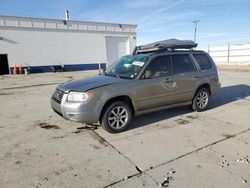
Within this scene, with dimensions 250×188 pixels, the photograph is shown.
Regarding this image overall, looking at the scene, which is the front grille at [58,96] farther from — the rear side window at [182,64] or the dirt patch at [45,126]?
the rear side window at [182,64]

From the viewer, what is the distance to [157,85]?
4.99 meters

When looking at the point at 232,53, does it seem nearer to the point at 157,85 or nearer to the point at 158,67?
the point at 158,67

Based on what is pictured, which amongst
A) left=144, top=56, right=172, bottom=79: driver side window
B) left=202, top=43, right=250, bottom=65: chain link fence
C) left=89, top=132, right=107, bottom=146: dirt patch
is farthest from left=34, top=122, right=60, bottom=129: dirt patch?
left=202, top=43, right=250, bottom=65: chain link fence

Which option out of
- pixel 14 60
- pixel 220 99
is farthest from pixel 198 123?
pixel 14 60

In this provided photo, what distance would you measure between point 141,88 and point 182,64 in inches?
62.4

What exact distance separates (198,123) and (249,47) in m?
28.8

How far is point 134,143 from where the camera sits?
4.04m

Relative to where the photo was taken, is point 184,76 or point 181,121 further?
point 184,76

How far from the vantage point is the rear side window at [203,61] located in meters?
6.04

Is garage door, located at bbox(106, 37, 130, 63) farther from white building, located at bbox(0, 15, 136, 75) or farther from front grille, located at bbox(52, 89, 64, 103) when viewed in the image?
front grille, located at bbox(52, 89, 64, 103)

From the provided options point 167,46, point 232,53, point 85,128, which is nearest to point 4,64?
point 85,128

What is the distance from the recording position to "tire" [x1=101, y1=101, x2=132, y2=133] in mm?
4414

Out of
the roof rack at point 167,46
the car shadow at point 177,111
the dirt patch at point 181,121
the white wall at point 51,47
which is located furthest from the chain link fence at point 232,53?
the dirt patch at point 181,121

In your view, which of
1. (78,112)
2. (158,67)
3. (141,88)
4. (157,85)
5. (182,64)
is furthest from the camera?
(182,64)
